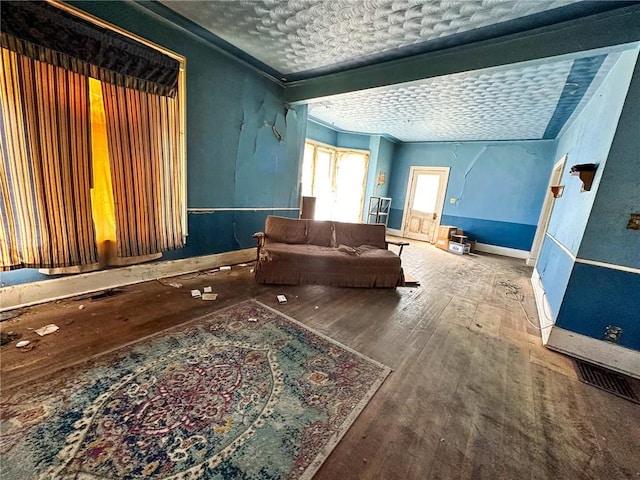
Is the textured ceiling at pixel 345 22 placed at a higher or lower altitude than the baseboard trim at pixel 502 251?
higher

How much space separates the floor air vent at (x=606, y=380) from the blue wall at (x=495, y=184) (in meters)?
4.54

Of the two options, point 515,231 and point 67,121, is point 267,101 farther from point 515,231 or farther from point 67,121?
point 515,231

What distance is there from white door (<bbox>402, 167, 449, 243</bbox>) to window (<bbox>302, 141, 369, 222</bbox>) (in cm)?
145

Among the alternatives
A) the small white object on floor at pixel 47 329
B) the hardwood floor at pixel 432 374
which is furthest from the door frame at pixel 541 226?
the small white object on floor at pixel 47 329

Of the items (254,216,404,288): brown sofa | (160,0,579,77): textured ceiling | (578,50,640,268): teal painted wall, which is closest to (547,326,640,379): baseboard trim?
(578,50,640,268): teal painted wall

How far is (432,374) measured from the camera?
5.91 ft

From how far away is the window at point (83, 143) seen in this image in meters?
1.84

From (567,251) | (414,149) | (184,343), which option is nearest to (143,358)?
(184,343)

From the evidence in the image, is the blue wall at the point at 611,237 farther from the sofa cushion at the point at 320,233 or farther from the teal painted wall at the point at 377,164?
the teal painted wall at the point at 377,164

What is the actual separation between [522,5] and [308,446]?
3.34m

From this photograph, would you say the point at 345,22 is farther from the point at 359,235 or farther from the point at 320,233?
the point at 359,235

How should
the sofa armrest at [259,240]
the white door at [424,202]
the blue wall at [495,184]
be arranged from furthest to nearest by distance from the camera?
1. the white door at [424,202]
2. the blue wall at [495,184]
3. the sofa armrest at [259,240]

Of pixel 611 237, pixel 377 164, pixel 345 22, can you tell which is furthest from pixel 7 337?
pixel 377 164

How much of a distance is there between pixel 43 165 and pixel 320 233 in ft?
9.10
